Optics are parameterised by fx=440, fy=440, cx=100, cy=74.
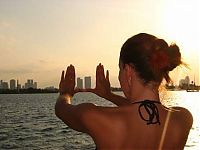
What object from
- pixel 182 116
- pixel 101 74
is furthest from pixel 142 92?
pixel 101 74

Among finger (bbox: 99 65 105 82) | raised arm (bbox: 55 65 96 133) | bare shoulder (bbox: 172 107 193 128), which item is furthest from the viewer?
finger (bbox: 99 65 105 82)

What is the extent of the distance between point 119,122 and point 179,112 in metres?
0.64

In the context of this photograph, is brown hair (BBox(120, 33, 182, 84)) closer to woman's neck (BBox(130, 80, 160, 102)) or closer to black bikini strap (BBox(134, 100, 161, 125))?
woman's neck (BBox(130, 80, 160, 102))

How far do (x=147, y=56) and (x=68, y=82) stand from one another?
0.64 m

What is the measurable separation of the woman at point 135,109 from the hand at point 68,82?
0.10 ft

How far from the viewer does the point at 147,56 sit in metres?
3.01

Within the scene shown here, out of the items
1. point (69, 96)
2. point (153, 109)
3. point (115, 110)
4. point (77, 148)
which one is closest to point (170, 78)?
point (153, 109)

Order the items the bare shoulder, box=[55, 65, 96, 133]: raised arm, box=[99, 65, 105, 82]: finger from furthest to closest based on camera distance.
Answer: box=[99, 65, 105, 82]: finger
the bare shoulder
box=[55, 65, 96, 133]: raised arm

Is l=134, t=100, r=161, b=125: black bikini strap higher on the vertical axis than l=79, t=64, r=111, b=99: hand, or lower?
lower

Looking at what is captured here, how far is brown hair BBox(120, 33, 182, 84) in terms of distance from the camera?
3012mm

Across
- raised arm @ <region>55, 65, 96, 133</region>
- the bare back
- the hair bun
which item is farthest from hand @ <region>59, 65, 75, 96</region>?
the hair bun

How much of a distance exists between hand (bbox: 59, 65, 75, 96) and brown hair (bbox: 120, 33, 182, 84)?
1.30 ft

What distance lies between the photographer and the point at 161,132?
124 inches

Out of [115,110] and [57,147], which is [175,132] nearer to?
[115,110]
